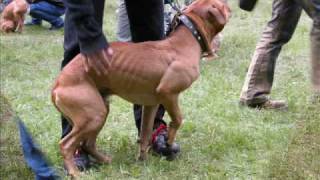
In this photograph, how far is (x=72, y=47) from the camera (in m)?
3.78

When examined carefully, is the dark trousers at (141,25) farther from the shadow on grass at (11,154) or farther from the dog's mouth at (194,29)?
the shadow on grass at (11,154)

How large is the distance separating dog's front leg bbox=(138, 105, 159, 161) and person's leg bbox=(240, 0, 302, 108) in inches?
53.0

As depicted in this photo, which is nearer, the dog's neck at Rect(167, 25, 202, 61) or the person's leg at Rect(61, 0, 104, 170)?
the person's leg at Rect(61, 0, 104, 170)

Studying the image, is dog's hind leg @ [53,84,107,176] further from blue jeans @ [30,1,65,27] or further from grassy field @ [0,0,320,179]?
blue jeans @ [30,1,65,27]

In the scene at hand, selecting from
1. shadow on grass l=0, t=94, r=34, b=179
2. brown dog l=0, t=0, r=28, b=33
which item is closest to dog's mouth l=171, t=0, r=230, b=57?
brown dog l=0, t=0, r=28, b=33

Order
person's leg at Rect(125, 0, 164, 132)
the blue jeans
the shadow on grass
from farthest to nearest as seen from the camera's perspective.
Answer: the blue jeans, person's leg at Rect(125, 0, 164, 132), the shadow on grass

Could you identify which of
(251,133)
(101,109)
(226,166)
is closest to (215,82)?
(251,133)

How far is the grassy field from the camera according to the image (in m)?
3.73

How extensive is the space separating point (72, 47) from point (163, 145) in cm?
81

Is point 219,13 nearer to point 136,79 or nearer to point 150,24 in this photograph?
point 150,24

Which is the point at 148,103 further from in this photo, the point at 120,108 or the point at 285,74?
the point at 285,74

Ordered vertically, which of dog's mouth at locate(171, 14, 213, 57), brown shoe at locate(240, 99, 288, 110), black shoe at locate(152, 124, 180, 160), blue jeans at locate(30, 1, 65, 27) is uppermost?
dog's mouth at locate(171, 14, 213, 57)

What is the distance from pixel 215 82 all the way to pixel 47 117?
66.5 inches

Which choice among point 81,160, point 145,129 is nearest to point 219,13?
point 145,129
